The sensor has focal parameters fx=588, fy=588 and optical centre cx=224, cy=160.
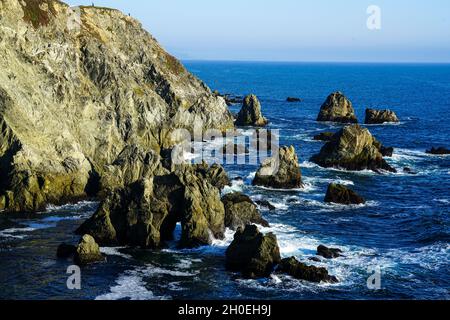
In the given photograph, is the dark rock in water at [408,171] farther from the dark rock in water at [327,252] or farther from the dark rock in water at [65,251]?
the dark rock in water at [65,251]

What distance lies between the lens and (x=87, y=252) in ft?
175

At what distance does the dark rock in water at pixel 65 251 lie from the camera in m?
54.6

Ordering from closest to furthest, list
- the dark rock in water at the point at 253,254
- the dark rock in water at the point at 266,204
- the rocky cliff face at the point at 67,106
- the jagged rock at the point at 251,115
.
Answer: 1. the dark rock in water at the point at 253,254
2. the rocky cliff face at the point at 67,106
3. the dark rock in water at the point at 266,204
4. the jagged rock at the point at 251,115

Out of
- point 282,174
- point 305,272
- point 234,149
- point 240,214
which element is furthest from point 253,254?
point 234,149

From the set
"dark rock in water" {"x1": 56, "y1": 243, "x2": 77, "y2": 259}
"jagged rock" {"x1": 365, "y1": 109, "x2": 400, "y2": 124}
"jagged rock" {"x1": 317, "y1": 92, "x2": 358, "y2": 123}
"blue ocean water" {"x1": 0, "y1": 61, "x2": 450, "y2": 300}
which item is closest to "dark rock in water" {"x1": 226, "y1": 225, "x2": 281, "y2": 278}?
"blue ocean water" {"x1": 0, "y1": 61, "x2": 450, "y2": 300}

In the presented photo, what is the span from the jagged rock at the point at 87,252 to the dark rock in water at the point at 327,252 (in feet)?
66.8

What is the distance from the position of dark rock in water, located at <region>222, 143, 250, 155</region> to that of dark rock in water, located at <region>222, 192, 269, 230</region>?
41.7m

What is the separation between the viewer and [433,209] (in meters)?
73.1

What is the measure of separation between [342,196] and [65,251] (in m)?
36.8

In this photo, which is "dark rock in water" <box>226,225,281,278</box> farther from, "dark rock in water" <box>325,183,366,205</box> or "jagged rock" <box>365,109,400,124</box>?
"jagged rock" <box>365,109,400,124</box>

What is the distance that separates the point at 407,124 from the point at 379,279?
105 m

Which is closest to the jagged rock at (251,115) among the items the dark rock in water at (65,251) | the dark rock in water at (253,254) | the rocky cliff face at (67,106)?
the rocky cliff face at (67,106)

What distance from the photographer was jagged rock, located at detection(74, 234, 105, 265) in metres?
52.8

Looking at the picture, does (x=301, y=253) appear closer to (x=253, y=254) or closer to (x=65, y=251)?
(x=253, y=254)
